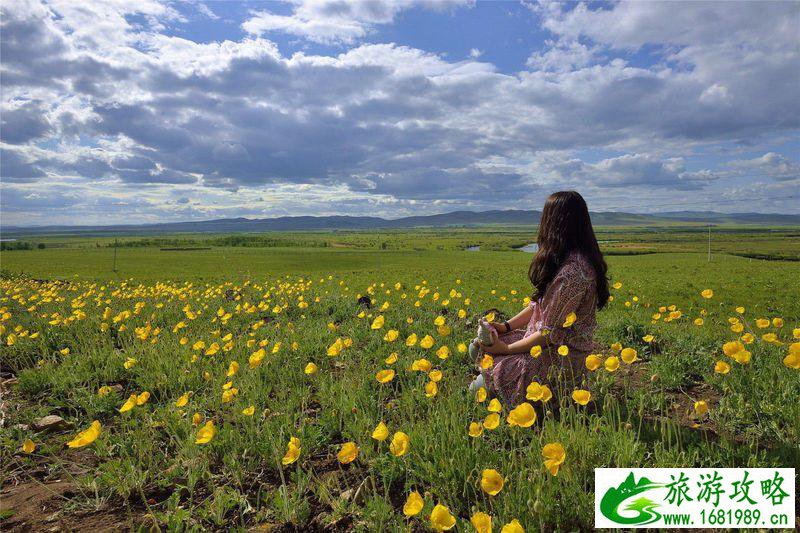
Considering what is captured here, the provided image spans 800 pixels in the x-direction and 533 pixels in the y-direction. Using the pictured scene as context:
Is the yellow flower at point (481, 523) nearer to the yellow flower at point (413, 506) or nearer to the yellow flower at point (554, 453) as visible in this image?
the yellow flower at point (413, 506)

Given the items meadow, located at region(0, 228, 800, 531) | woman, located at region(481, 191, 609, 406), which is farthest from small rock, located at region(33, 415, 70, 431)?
woman, located at region(481, 191, 609, 406)

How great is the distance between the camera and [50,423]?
13.7 feet

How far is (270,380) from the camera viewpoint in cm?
490

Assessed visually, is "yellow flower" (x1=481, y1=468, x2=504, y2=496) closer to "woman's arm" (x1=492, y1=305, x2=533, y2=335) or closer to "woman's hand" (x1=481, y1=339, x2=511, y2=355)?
"woman's hand" (x1=481, y1=339, x2=511, y2=355)

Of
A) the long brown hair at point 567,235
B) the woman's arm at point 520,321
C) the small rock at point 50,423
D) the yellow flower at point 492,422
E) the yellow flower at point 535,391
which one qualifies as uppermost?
the long brown hair at point 567,235

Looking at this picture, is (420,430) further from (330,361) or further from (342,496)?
(330,361)

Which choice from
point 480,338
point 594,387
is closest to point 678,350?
point 594,387

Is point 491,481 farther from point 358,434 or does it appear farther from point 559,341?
point 559,341

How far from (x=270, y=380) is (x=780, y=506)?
14.4 feet

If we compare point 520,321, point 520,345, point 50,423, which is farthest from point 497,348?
point 50,423

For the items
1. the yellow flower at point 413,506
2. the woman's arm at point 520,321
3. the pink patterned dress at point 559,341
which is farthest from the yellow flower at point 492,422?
the woman's arm at point 520,321

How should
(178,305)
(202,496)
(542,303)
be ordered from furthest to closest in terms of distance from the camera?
1. (178,305)
2. (542,303)
3. (202,496)

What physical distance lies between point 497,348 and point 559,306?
0.64 metres

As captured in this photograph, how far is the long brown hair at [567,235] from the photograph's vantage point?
384cm
